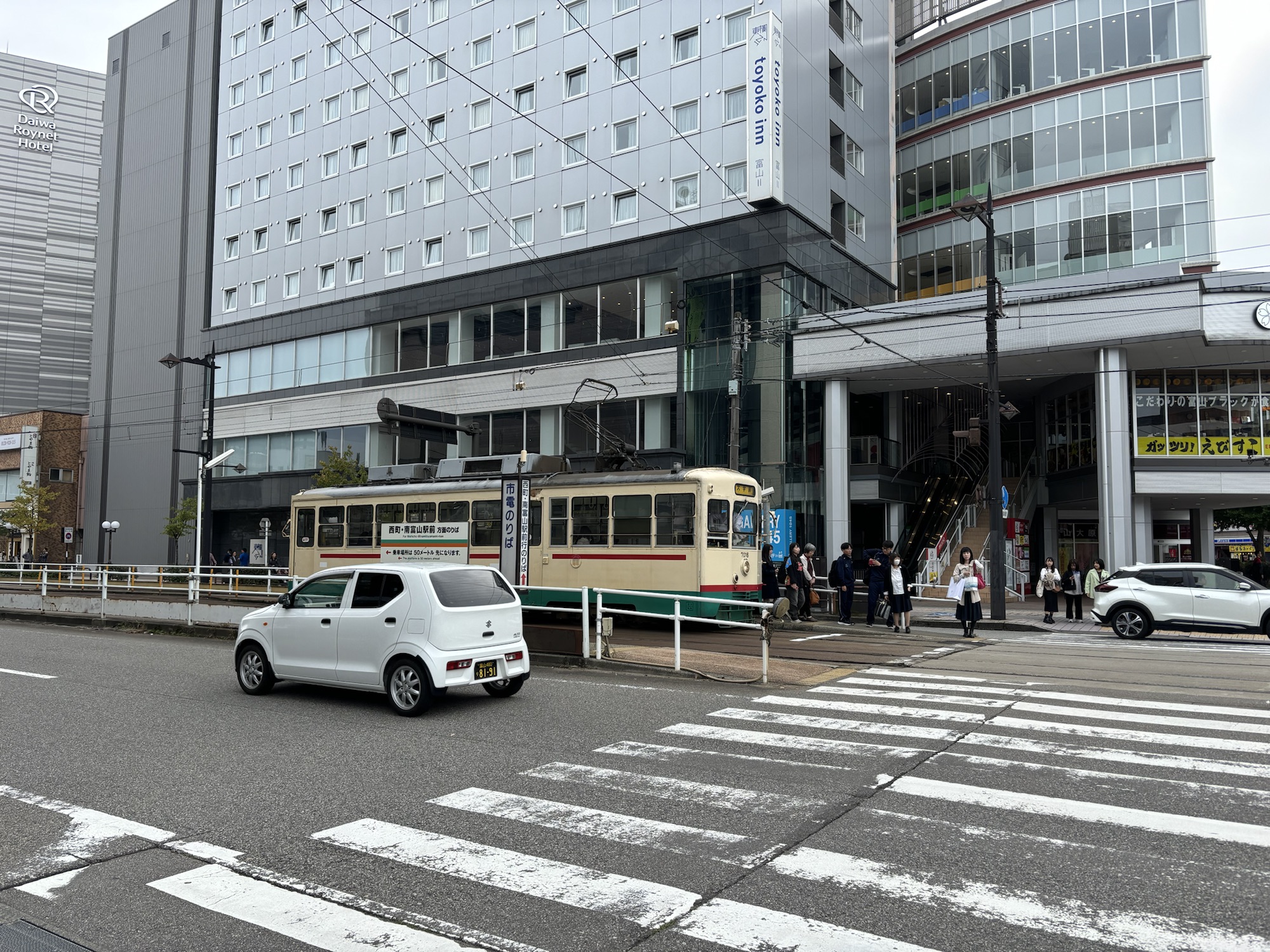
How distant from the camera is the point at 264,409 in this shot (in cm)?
4497

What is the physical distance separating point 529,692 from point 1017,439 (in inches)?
1361

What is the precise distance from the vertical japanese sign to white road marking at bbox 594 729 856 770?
969 inches

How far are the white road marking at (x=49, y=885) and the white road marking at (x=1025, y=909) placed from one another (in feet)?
12.5

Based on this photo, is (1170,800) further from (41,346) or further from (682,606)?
(41,346)

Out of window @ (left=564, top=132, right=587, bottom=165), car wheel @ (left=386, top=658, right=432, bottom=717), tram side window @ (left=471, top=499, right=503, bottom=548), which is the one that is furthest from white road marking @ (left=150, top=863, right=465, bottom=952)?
window @ (left=564, top=132, right=587, bottom=165)

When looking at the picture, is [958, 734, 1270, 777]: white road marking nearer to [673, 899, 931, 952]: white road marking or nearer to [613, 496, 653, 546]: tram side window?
[673, 899, 931, 952]: white road marking

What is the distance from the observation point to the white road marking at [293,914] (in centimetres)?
414

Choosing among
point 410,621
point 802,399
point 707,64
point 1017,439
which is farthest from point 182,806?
point 1017,439

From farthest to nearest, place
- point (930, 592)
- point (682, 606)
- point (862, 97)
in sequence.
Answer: point (862, 97) → point (930, 592) → point (682, 606)

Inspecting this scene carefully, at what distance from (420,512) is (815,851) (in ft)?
58.7

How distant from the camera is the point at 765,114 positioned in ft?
97.5

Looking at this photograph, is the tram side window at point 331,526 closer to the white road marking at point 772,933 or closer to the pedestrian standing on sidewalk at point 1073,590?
the pedestrian standing on sidewalk at point 1073,590

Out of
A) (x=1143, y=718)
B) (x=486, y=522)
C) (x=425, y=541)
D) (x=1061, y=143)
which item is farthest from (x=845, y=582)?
(x=1061, y=143)

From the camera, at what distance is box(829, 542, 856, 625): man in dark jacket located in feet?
68.9
